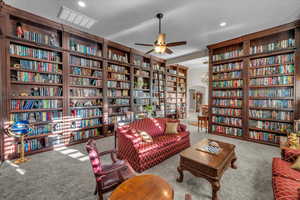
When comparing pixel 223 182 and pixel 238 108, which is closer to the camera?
pixel 223 182

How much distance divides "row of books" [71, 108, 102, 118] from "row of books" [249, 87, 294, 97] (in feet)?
16.4

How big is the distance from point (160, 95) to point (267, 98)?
161 inches

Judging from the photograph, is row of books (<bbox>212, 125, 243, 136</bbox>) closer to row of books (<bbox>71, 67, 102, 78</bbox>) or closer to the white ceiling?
the white ceiling

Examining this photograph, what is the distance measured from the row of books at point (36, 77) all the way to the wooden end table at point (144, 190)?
3454 mm

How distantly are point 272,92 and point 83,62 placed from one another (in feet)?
18.8

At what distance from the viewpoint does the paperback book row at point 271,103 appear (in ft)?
11.8

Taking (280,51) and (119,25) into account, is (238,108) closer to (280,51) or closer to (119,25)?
(280,51)

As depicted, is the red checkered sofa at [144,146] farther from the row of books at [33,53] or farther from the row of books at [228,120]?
the row of books at [33,53]

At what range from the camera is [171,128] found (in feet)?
11.4

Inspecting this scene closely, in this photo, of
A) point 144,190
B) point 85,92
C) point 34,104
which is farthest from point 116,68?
point 144,190

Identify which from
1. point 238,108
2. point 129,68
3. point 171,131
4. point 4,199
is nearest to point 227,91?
point 238,108

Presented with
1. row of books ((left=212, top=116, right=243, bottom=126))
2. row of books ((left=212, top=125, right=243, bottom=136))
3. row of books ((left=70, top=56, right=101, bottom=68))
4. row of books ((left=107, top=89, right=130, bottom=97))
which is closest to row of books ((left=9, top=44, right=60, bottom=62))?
row of books ((left=70, top=56, right=101, bottom=68))

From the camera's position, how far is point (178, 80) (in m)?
7.87

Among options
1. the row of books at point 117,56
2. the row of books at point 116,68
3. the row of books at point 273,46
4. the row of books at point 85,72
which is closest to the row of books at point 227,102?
the row of books at point 273,46
